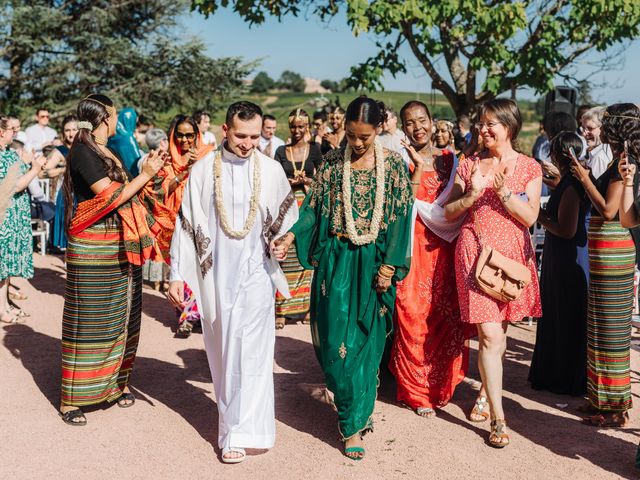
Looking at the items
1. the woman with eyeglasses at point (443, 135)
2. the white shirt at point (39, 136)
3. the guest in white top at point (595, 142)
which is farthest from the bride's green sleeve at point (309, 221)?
the white shirt at point (39, 136)

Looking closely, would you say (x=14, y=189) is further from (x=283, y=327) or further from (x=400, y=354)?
(x=400, y=354)

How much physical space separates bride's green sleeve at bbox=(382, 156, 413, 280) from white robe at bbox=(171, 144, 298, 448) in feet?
2.28

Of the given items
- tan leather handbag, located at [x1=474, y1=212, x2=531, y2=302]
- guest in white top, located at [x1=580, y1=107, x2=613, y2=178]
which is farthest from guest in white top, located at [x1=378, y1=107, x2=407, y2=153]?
tan leather handbag, located at [x1=474, y1=212, x2=531, y2=302]

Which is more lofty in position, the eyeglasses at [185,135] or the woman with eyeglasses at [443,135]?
the woman with eyeglasses at [443,135]

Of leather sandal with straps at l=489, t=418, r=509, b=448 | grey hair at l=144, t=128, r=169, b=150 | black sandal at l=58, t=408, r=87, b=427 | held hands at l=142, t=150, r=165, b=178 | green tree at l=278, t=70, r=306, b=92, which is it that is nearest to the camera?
leather sandal with straps at l=489, t=418, r=509, b=448

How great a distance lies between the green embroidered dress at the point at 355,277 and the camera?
461 centimetres

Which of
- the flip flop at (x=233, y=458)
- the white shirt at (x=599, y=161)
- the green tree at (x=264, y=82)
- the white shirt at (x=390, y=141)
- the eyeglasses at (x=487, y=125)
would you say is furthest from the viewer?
the green tree at (x=264, y=82)

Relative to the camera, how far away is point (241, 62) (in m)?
22.3

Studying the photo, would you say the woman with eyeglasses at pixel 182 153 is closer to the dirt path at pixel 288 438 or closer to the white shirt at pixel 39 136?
the dirt path at pixel 288 438

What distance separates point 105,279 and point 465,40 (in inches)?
394

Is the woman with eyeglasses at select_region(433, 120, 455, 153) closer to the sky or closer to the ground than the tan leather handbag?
closer to the sky

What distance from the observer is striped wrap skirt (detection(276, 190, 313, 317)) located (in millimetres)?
8000

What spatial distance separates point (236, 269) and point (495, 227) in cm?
168

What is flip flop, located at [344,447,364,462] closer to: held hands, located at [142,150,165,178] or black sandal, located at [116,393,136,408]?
black sandal, located at [116,393,136,408]
